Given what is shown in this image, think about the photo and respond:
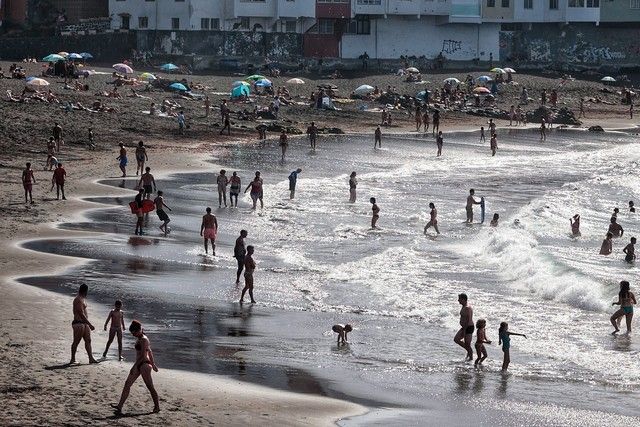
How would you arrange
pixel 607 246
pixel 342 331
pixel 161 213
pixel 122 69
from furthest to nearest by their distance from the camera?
pixel 122 69, pixel 607 246, pixel 161 213, pixel 342 331

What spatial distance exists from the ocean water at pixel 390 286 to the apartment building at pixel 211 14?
32.2 metres

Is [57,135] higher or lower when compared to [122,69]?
lower

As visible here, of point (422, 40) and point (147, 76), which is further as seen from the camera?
point (422, 40)

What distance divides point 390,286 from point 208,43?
2099 inches

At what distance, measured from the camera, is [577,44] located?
87375 mm

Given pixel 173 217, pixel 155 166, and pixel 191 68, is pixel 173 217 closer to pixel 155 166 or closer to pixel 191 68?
pixel 155 166

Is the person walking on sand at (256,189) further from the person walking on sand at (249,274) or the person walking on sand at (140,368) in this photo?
the person walking on sand at (140,368)

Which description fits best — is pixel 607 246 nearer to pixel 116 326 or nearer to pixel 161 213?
pixel 161 213

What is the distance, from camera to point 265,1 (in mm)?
78375

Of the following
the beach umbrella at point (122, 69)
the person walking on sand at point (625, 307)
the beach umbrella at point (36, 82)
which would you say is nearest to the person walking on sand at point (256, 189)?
the person walking on sand at point (625, 307)

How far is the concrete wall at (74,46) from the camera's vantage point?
76938 mm

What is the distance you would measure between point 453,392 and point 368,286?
8.19 metres

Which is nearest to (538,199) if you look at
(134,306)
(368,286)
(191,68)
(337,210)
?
(337,210)

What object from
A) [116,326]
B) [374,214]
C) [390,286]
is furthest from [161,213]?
[116,326]
